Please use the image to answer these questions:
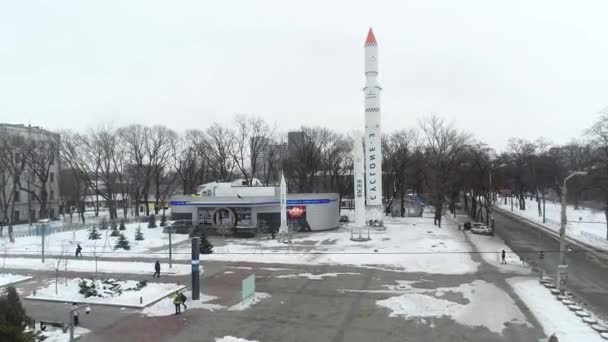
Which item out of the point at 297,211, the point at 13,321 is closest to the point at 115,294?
the point at 13,321

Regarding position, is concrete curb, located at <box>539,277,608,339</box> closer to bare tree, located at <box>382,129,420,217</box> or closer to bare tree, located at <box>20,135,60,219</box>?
bare tree, located at <box>382,129,420,217</box>

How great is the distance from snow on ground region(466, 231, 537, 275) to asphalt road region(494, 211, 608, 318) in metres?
0.79

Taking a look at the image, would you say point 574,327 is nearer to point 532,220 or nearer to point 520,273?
point 520,273

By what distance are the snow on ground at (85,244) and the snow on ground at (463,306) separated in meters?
23.7

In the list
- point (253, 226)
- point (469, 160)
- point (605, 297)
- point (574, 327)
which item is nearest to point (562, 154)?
point (469, 160)

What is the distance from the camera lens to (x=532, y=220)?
193 ft

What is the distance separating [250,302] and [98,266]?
15303 mm

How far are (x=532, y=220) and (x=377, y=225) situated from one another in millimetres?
25863

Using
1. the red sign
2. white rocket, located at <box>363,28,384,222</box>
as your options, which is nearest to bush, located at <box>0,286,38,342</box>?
the red sign

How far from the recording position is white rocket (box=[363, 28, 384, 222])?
156ft

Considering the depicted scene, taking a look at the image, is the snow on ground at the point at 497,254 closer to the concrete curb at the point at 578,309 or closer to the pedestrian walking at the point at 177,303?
the concrete curb at the point at 578,309

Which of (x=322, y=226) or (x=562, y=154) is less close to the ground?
(x=562, y=154)

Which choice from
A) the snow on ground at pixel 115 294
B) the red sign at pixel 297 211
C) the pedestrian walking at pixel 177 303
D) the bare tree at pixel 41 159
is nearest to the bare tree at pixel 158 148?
the bare tree at pixel 41 159

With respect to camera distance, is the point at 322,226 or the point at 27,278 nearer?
the point at 27,278
